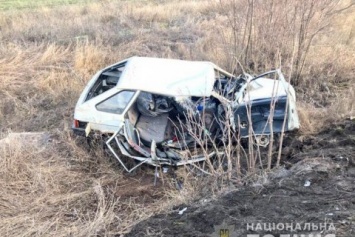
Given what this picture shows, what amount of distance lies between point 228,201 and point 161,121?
8.43ft

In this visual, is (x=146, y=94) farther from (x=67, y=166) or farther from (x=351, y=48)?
(x=351, y=48)

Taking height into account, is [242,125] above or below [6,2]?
above

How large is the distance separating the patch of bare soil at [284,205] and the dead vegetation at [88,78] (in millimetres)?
745

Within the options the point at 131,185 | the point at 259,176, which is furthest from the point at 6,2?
the point at 259,176

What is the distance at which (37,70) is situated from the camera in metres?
11.8

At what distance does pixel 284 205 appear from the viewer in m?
4.61

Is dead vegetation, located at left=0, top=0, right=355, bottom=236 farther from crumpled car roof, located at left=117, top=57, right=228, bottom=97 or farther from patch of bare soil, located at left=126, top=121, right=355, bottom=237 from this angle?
crumpled car roof, located at left=117, top=57, right=228, bottom=97

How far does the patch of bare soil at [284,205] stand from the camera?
167 inches

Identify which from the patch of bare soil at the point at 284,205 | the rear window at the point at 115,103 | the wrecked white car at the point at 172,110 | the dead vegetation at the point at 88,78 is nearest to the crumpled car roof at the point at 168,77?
the wrecked white car at the point at 172,110

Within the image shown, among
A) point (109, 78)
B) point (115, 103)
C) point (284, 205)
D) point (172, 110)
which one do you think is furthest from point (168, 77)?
point (284, 205)

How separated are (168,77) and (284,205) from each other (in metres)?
3.16

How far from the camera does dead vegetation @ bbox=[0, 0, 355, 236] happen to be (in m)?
6.17

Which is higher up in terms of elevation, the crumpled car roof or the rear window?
the crumpled car roof

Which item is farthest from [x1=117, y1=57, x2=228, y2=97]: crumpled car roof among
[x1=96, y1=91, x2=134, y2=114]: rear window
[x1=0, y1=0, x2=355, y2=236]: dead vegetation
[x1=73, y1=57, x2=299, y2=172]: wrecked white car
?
[x1=0, y1=0, x2=355, y2=236]: dead vegetation
